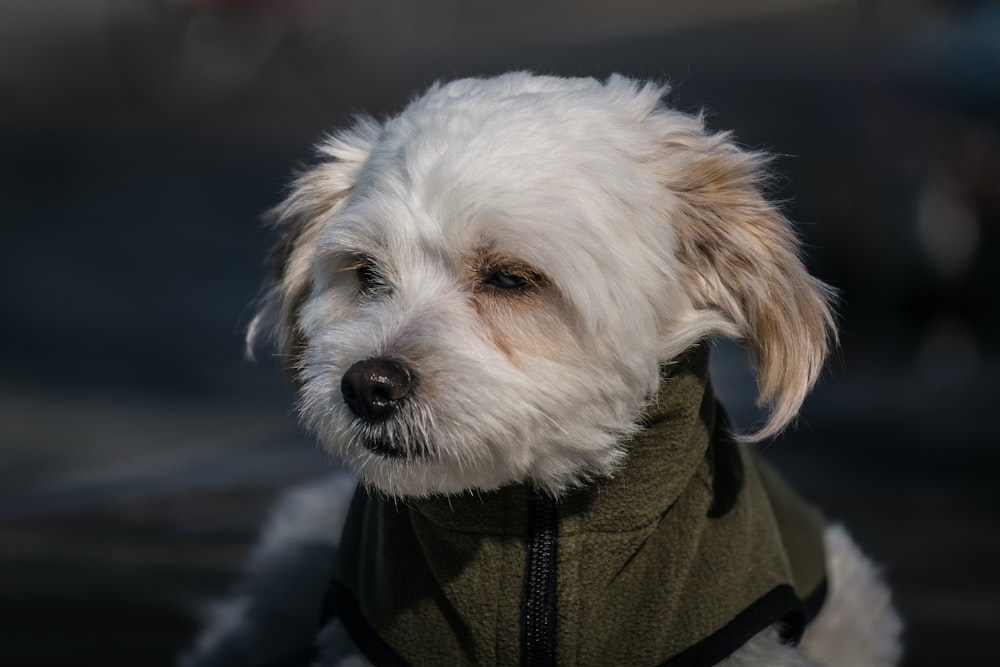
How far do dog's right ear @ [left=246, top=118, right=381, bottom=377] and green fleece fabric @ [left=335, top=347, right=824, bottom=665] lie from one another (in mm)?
565

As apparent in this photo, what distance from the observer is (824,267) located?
999cm

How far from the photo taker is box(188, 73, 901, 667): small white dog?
282 cm

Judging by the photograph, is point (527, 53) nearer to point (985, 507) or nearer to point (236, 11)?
point (236, 11)

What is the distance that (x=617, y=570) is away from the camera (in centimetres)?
298

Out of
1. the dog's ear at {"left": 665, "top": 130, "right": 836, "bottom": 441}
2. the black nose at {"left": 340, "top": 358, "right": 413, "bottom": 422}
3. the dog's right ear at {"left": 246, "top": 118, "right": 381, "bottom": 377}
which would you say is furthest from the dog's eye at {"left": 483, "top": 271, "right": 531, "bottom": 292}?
the dog's right ear at {"left": 246, "top": 118, "right": 381, "bottom": 377}

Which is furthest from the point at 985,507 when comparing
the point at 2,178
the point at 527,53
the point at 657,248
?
the point at 527,53

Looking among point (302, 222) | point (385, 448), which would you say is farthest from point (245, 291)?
point (385, 448)

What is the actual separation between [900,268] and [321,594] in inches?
281

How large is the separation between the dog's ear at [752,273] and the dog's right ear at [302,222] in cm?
74

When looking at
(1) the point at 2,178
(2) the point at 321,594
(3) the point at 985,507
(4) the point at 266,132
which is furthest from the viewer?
(4) the point at 266,132

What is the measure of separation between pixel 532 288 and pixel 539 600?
65cm

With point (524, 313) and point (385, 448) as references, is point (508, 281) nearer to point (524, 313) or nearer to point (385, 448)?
point (524, 313)

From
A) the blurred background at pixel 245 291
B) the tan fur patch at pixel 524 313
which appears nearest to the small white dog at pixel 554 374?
the tan fur patch at pixel 524 313

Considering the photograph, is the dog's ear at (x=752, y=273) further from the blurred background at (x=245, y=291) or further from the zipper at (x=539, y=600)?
the zipper at (x=539, y=600)
